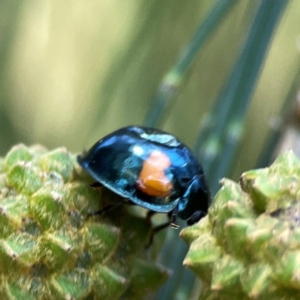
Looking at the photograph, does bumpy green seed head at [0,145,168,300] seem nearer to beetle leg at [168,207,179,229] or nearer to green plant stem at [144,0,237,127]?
beetle leg at [168,207,179,229]

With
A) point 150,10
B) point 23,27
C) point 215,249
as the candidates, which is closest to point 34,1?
point 23,27

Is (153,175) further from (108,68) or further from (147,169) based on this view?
(108,68)

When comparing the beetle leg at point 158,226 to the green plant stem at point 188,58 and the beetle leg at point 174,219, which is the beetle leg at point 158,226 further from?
the green plant stem at point 188,58

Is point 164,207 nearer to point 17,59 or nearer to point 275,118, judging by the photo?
point 275,118

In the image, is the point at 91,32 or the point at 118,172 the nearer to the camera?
the point at 118,172

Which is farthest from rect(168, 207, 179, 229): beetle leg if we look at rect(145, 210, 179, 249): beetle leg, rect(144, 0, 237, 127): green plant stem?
rect(144, 0, 237, 127): green plant stem

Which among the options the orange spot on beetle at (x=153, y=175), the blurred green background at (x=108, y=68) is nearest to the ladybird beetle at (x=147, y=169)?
the orange spot on beetle at (x=153, y=175)

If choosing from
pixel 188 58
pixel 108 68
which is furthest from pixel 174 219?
pixel 108 68

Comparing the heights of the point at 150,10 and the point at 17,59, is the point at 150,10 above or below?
above
